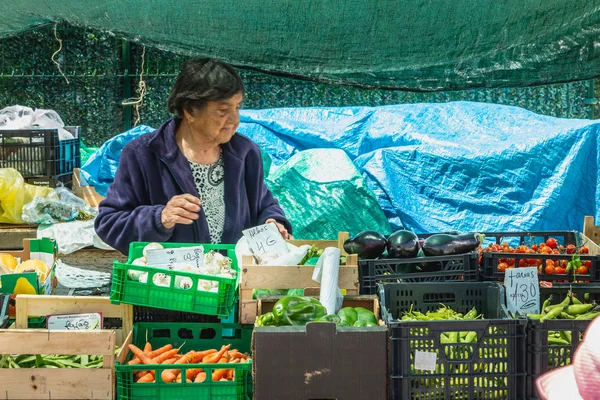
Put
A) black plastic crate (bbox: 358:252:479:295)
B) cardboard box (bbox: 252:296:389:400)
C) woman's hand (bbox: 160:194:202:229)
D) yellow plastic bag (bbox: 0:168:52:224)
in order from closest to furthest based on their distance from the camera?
cardboard box (bbox: 252:296:389:400) < woman's hand (bbox: 160:194:202:229) < black plastic crate (bbox: 358:252:479:295) < yellow plastic bag (bbox: 0:168:52:224)

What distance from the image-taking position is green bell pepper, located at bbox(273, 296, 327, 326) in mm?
3008

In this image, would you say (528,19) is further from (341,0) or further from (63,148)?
(63,148)

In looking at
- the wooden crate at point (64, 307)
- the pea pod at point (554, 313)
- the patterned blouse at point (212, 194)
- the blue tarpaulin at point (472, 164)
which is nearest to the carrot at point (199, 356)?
the wooden crate at point (64, 307)

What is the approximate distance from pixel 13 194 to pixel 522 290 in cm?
428

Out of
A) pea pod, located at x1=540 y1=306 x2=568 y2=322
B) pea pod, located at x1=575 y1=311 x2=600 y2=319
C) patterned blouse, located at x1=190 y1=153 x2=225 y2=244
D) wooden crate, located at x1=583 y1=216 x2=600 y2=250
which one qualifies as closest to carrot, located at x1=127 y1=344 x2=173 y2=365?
patterned blouse, located at x1=190 y1=153 x2=225 y2=244

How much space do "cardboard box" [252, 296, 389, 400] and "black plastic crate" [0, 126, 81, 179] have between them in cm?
452

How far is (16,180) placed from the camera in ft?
21.4

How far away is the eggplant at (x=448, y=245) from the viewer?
13.2ft

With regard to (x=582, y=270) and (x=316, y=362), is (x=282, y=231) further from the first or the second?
(x=582, y=270)

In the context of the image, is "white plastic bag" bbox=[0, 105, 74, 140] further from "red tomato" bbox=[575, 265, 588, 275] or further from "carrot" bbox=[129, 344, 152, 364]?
"red tomato" bbox=[575, 265, 588, 275]

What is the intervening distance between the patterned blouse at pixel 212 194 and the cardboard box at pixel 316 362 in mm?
1284

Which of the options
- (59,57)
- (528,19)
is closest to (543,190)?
(528,19)

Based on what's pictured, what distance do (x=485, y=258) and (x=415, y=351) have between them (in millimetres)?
1217

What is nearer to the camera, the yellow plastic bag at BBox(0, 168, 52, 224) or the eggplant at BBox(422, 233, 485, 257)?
the eggplant at BBox(422, 233, 485, 257)
